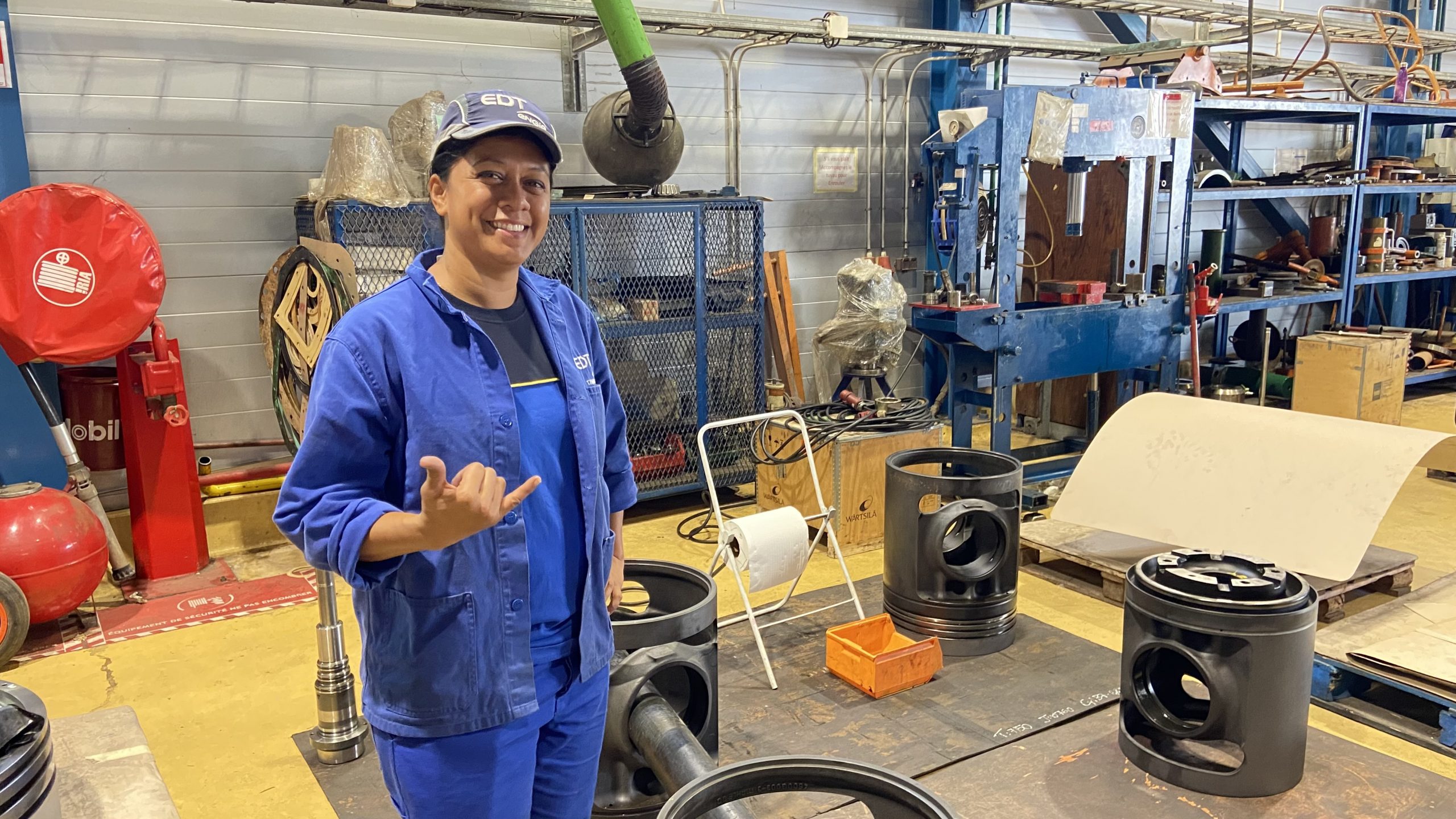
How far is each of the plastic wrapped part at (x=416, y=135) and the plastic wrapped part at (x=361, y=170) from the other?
12 cm

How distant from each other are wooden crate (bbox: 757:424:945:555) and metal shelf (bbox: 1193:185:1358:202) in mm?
2580

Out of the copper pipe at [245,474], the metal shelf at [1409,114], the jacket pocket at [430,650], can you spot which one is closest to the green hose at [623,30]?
the copper pipe at [245,474]

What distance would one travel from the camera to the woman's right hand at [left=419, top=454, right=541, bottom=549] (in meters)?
1.32

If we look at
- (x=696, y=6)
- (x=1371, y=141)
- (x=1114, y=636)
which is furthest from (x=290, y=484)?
(x=1371, y=141)

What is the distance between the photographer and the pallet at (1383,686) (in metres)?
3.05

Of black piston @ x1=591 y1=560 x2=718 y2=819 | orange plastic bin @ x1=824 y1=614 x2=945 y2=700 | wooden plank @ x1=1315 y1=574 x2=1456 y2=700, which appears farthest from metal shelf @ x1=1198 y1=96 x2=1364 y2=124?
black piston @ x1=591 y1=560 x2=718 y2=819

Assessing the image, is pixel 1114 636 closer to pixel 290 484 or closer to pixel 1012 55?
pixel 290 484

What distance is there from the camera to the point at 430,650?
1.57 m

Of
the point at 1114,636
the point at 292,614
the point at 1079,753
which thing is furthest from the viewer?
the point at 292,614

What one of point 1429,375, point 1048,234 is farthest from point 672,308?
point 1429,375

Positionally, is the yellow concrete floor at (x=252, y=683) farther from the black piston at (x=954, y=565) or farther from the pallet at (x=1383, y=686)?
the black piston at (x=954, y=565)

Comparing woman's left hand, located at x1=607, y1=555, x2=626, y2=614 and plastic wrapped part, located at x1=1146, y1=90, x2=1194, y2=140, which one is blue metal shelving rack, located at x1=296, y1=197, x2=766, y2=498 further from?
woman's left hand, located at x1=607, y1=555, x2=626, y2=614

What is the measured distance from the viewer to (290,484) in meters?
1.52

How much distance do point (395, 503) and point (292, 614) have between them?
295 cm
